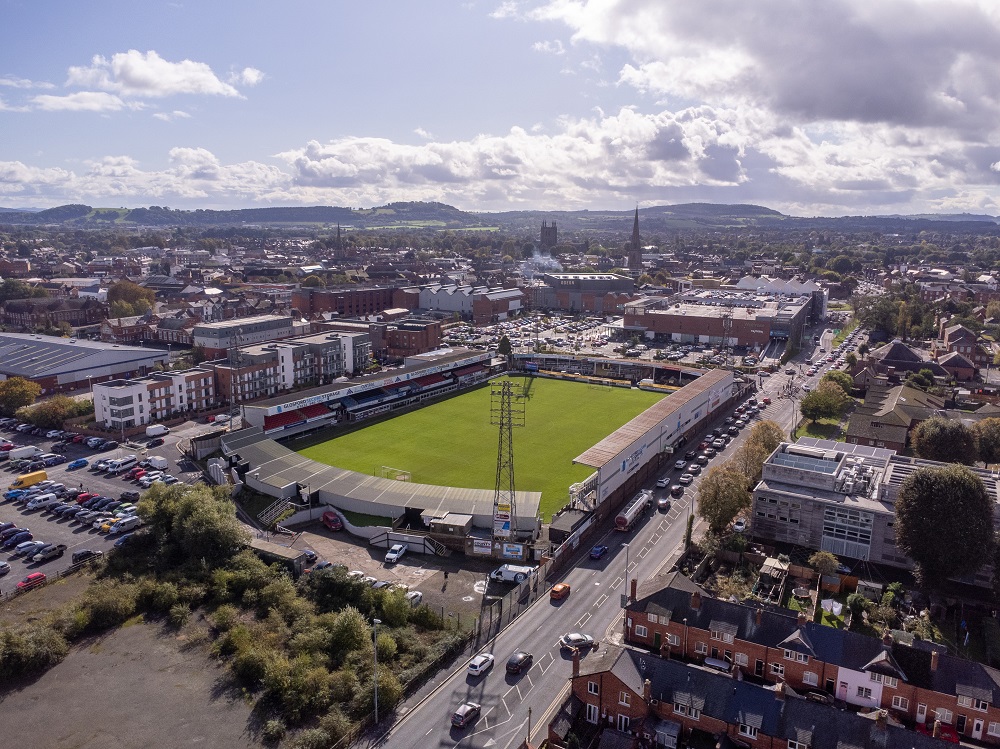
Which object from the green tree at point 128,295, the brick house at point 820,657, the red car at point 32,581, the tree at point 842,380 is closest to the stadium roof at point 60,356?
the green tree at point 128,295

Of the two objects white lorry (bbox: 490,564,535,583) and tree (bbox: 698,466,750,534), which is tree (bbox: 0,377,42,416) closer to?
white lorry (bbox: 490,564,535,583)

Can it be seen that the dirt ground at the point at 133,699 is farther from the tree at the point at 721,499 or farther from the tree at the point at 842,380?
the tree at the point at 842,380

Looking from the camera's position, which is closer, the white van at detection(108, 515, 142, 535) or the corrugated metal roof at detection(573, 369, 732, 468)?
the white van at detection(108, 515, 142, 535)

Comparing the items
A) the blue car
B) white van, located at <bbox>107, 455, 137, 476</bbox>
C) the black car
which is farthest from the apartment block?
the black car

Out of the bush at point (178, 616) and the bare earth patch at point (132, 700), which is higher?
the bush at point (178, 616)

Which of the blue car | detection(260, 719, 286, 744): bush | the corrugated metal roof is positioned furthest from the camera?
the corrugated metal roof

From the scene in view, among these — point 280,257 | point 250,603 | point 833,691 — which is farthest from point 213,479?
point 280,257
